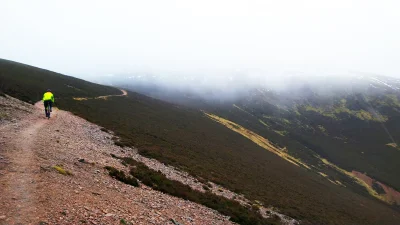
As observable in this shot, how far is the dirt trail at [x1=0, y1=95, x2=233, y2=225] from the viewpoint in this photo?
9727 millimetres

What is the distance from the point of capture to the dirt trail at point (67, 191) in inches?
383

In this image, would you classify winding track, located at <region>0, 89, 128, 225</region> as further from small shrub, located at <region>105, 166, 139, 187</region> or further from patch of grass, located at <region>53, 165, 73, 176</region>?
small shrub, located at <region>105, 166, 139, 187</region>

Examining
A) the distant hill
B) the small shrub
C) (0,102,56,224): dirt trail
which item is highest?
(0,102,56,224): dirt trail

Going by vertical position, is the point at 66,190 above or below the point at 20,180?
below

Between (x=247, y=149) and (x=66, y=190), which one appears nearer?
(x=66, y=190)

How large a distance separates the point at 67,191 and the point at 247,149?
211ft

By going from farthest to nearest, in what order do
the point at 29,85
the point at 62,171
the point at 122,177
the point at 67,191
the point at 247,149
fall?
the point at 247,149
the point at 29,85
the point at 122,177
the point at 62,171
the point at 67,191

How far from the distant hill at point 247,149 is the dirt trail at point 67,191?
11386 mm

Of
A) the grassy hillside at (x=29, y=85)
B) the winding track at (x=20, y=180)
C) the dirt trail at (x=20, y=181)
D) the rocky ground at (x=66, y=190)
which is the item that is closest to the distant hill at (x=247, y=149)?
the grassy hillside at (x=29, y=85)

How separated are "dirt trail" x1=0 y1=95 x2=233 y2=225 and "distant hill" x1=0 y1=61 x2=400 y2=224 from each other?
11.4 metres

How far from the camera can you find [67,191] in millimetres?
11875

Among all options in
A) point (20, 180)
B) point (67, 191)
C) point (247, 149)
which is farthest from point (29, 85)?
point (67, 191)

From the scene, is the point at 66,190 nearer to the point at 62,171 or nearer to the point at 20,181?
the point at 20,181

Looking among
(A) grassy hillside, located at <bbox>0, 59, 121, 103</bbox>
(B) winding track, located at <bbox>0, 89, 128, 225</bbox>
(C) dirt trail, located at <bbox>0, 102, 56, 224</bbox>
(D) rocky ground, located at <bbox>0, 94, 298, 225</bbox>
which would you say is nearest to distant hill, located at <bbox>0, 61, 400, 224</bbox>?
(A) grassy hillside, located at <bbox>0, 59, 121, 103</bbox>
